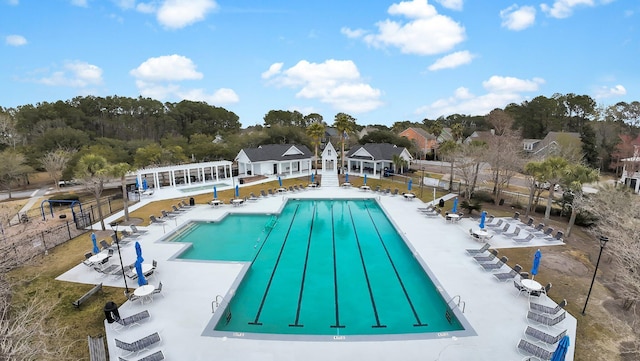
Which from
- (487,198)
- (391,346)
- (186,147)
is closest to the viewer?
(391,346)

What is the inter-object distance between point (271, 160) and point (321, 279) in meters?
29.0

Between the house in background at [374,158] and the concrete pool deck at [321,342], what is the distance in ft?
74.9

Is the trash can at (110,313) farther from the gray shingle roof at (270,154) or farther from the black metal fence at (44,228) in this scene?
the gray shingle roof at (270,154)

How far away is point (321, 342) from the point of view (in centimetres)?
969

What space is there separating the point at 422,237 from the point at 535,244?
252 inches

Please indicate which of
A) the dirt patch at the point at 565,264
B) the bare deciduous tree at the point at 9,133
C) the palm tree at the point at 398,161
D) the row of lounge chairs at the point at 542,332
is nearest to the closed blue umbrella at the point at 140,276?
the row of lounge chairs at the point at 542,332

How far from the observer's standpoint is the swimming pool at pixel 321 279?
11.4 metres

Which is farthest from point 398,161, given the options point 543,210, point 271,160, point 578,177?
point 578,177

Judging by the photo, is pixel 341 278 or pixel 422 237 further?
pixel 422 237

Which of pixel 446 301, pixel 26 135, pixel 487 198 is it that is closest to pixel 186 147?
pixel 26 135

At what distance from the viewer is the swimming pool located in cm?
1141

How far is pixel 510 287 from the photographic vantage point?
41.8 feet

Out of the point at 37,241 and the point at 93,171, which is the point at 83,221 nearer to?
the point at 37,241

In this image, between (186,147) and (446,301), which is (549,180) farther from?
(186,147)
